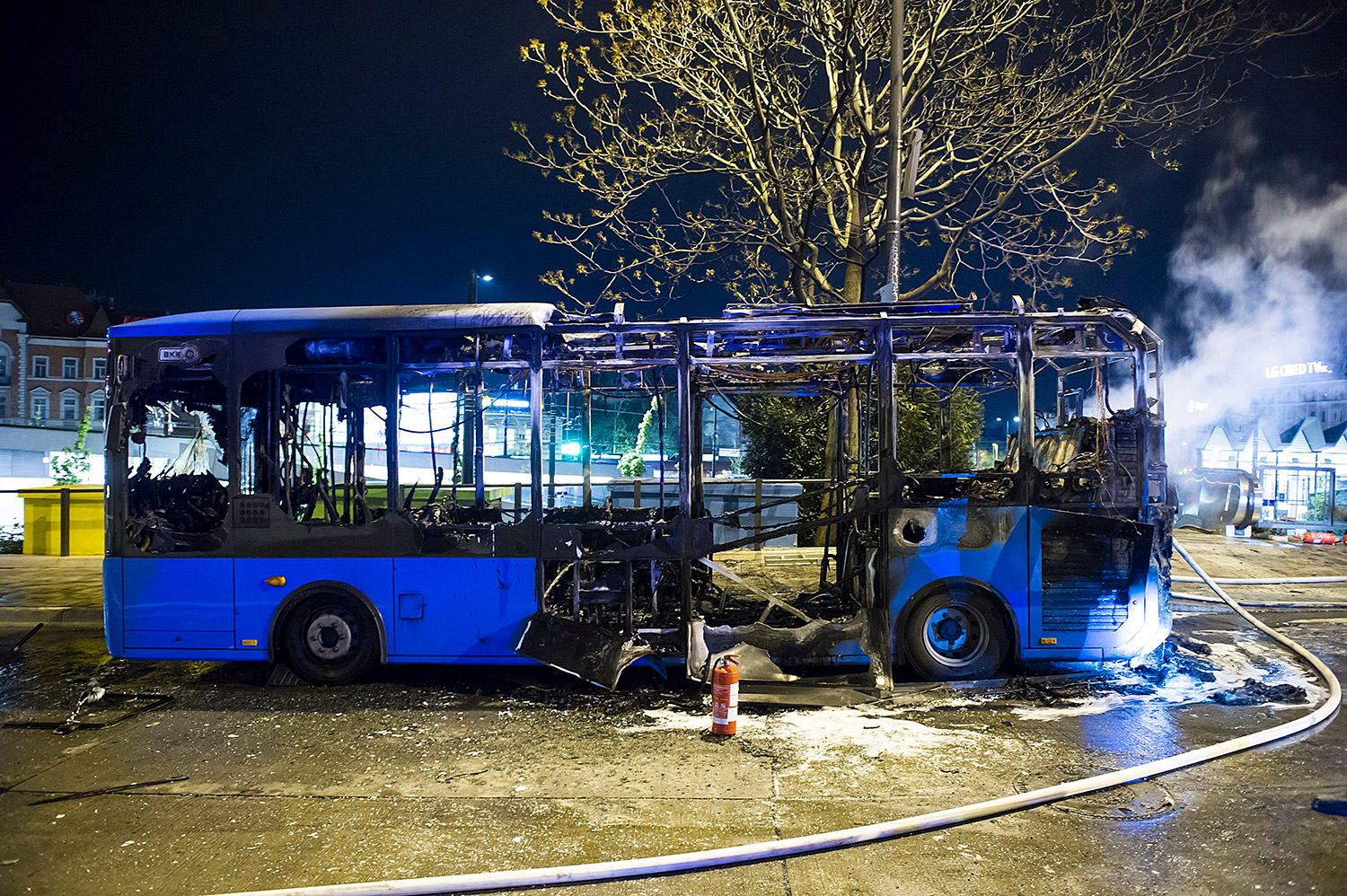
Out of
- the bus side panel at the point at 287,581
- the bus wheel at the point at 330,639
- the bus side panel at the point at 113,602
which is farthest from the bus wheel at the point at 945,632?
the bus side panel at the point at 113,602

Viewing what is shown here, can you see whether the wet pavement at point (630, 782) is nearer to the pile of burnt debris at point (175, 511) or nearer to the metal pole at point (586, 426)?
the pile of burnt debris at point (175, 511)

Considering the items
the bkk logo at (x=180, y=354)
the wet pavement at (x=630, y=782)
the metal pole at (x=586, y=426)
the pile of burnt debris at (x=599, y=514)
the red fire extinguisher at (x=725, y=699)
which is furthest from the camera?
the pile of burnt debris at (x=599, y=514)

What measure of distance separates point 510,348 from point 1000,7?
1080 centimetres

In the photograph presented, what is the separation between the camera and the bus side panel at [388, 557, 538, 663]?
7.03m

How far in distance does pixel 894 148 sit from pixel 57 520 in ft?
56.0

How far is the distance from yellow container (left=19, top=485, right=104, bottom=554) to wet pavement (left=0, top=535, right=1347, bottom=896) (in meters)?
10.1

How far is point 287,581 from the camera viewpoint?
7.14 metres

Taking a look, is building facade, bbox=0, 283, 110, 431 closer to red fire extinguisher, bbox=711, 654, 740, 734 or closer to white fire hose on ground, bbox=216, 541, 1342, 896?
red fire extinguisher, bbox=711, 654, 740, 734

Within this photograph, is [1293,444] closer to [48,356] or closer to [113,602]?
[113,602]

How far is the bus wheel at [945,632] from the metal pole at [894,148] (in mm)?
3633

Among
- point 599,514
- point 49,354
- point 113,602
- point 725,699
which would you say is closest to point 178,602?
point 113,602

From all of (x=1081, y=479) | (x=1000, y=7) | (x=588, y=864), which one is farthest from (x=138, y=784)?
(x=1000, y=7)

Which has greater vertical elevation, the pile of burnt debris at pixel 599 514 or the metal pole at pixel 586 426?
the metal pole at pixel 586 426

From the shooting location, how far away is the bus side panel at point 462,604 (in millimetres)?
7031
